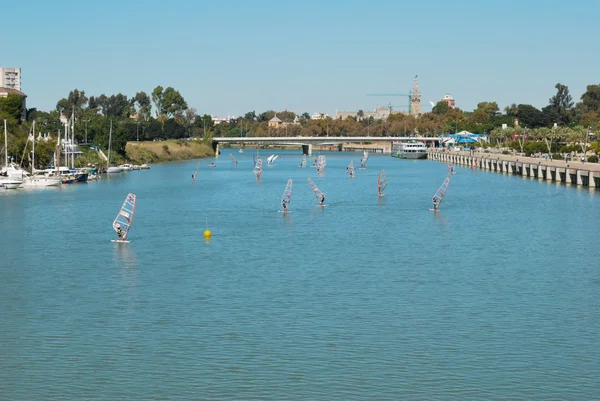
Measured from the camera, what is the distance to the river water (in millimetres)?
31594

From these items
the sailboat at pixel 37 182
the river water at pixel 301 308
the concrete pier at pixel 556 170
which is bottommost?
the river water at pixel 301 308

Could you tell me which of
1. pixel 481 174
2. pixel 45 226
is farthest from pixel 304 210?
pixel 481 174

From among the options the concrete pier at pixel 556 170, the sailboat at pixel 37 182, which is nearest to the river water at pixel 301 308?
the sailboat at pixel 37 182

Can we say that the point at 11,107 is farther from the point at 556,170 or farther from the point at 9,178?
the point at 556,170

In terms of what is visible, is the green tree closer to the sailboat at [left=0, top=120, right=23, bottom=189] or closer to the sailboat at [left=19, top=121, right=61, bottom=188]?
the sailboat at [left=0, top=120, right=23, bottom=189]

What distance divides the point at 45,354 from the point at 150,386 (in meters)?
5.80

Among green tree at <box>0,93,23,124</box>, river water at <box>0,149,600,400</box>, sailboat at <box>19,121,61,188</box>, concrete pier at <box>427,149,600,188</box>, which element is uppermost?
green tree at <box>0,93,23,124</box>

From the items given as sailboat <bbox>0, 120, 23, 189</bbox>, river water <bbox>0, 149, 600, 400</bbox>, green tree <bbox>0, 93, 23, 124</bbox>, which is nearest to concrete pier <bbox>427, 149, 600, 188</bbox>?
river water <bbox>0, 149, 600, 400</bbox>

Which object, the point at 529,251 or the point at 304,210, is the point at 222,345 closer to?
the point at 529,251

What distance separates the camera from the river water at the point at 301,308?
104 feet

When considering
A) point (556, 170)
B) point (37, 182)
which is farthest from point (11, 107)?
point (556, 170)

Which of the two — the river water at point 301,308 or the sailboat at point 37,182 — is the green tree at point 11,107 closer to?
the sailboat at point 37,182

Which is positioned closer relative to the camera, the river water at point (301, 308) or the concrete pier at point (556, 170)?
the river water at point (301, 308)

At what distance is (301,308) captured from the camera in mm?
42406
